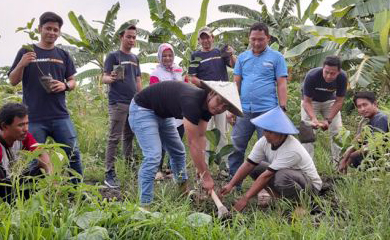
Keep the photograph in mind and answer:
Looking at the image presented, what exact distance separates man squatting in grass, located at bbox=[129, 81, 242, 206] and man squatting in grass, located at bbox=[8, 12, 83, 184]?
583 mm

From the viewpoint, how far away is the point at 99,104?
773 cm

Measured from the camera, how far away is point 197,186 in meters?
3.59

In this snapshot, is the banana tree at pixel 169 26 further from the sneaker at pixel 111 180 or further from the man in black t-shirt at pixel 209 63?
the sneaker at pixel 111 180

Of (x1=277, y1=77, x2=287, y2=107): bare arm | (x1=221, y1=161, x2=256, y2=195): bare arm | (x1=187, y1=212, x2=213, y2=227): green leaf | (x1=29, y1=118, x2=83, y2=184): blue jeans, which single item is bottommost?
(x1=221, y1=161, x2=256, y2=195): bare arm

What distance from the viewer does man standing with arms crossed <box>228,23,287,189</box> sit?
168 inches

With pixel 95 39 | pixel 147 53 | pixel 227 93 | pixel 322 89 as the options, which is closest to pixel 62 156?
pixel 227 93

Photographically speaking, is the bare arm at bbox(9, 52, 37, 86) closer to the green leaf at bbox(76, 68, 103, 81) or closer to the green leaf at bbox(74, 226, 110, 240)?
the green leaf at bbox(74, 226, 110, 240)

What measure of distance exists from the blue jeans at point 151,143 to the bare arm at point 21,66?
0.90 metres

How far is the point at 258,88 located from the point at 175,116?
3.56ft

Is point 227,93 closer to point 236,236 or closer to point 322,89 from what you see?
point 236,236

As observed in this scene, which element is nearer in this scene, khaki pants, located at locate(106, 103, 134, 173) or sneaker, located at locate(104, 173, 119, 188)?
sneaker, located at locate(104, 173, 119, 188)

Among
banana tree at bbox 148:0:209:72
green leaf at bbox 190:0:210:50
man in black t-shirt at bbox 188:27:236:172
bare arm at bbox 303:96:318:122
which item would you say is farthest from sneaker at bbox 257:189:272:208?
green leaf at bbox 190:0:210:50

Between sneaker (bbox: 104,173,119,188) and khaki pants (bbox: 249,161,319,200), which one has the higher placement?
khaki pants (bbox: 249,161,319,200)

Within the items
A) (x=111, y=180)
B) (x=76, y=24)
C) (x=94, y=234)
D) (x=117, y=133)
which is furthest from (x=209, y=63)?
(x=76, y=24)
